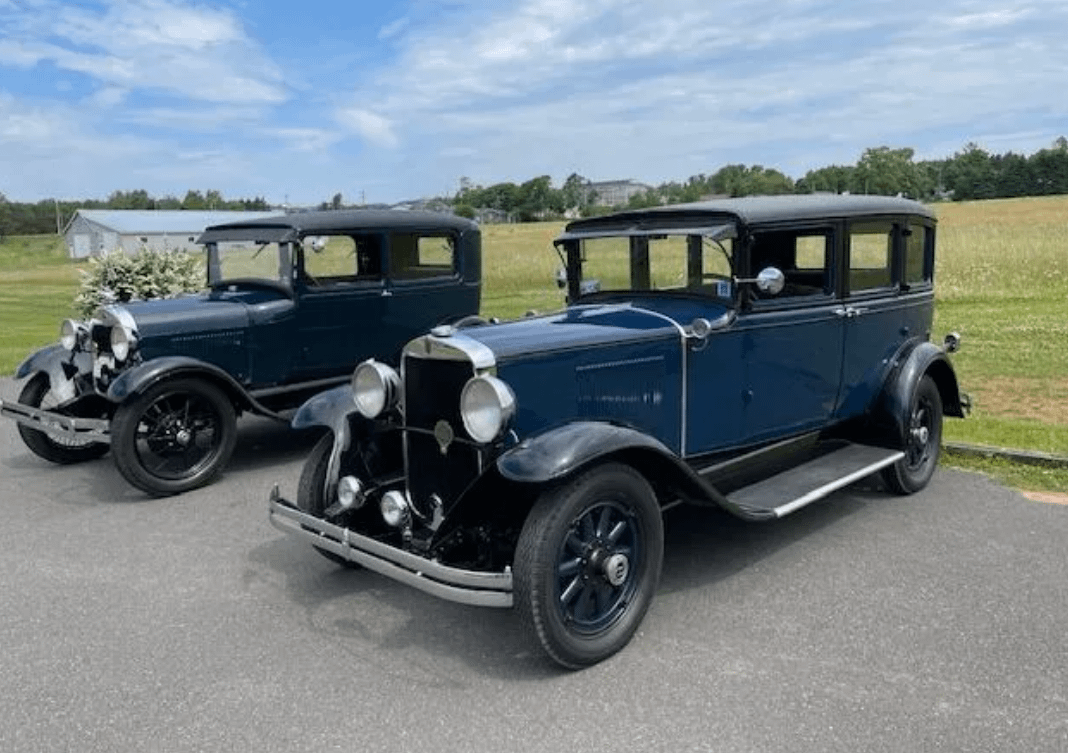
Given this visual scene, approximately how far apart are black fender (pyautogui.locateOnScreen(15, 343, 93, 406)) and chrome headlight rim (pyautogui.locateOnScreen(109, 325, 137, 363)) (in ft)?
1.82

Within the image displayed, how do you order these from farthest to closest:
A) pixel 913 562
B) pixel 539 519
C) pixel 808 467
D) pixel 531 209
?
pixel 531 209, pixel 808 467, pixel 913 562, pixel 539 519

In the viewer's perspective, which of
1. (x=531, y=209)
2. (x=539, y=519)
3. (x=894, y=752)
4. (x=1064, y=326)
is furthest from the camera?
(x=531, y=209)

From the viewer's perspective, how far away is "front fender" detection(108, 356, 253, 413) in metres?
6.32

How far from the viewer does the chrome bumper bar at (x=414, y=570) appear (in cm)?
357

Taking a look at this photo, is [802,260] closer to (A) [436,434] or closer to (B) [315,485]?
(A) [436,434]

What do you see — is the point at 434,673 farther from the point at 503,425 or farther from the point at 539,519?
the point at 503,425

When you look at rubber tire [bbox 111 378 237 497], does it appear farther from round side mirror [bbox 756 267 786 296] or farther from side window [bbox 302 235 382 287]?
round side mirror [bbox 756 267 786 296]

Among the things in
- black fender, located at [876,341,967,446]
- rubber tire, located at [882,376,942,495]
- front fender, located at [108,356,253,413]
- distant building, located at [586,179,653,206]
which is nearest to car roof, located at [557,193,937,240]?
black fender, located at [876,341,967,446]

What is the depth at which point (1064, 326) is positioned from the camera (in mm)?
12547

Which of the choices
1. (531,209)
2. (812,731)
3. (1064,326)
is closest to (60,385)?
(812,731)

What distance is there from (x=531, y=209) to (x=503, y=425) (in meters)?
79.2

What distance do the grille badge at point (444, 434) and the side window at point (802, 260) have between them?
2.22m

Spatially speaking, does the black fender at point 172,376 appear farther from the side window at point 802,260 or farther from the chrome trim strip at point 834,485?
the chrome trim strip at point 834,485

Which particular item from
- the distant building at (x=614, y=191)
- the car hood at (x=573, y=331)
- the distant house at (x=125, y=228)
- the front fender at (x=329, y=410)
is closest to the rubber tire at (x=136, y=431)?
the front fender at (x=329, y=410)
